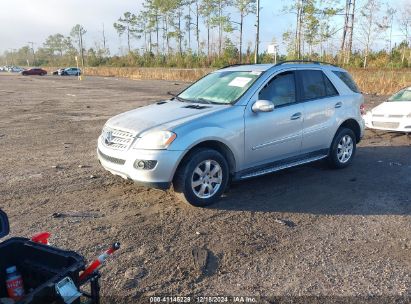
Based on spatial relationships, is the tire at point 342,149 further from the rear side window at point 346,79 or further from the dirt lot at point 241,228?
the rear side window at point 346,79

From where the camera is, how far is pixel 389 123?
9773mm

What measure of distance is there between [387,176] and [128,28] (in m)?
81.8

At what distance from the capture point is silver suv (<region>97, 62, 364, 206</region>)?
15.8 ft

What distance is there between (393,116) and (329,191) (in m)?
5.02

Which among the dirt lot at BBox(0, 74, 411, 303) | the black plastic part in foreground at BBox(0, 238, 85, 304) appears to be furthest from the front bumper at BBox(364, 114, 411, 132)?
the black plastic part in foreground at BBox(0, 238, 85, 304)

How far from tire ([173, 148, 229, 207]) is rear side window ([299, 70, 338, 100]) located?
1.94m

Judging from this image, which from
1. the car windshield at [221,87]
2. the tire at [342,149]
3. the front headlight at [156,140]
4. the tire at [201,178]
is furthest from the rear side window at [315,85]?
the front headlight at [156,140]

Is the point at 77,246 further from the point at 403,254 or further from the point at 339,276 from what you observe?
the point at 403,254

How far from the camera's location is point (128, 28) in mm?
82000

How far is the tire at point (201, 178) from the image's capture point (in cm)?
489

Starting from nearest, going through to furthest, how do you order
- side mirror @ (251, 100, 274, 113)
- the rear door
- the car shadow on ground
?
1. the car shadow on ground
2. side mirror @ (251, 100, 274, 113)
3. the rear door

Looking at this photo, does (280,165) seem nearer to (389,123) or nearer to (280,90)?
(280,90)

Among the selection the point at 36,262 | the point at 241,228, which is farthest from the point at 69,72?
the point at 36,262

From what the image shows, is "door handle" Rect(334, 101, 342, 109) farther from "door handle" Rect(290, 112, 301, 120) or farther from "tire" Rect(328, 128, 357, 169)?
"door handle" Rect(290, 112, 301, 120)
